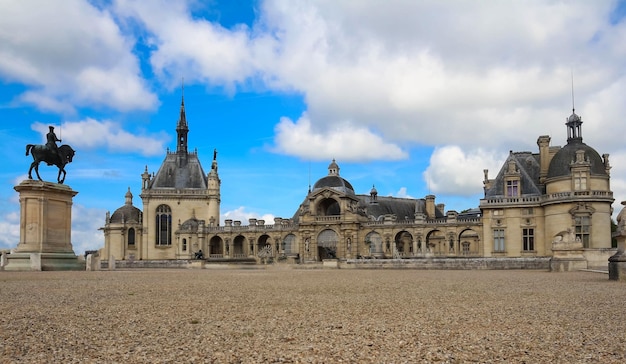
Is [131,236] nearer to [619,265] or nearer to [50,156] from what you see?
[50,156]

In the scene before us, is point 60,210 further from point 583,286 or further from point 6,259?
point 583,286

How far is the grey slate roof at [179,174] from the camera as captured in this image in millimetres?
81312

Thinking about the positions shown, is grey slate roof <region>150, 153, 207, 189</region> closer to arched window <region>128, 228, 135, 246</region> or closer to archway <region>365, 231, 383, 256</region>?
arched window <region>128, 228, 135, 246</region>

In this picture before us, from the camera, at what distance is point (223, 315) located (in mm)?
11266

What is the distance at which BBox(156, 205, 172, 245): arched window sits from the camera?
78.9 metres

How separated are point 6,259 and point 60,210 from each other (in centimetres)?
354

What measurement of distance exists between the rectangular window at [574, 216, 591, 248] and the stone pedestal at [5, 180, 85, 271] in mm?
36929

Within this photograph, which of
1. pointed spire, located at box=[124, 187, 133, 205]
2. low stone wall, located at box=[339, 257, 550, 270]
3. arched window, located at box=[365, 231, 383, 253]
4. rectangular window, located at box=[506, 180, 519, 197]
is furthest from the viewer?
pointed spire, located at box=[124, 187, 133, 205]

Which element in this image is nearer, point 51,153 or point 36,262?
point 36,262

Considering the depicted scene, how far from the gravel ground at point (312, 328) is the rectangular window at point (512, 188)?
3841 centimetres

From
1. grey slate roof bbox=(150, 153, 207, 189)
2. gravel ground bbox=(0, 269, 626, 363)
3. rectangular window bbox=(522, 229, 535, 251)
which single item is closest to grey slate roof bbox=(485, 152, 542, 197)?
rectangular window bbox=(522, 229, 535, 251)

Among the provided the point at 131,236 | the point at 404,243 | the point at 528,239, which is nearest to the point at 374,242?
the point at 404,243

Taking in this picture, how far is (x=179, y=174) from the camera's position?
82625mm

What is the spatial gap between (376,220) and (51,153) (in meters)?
40.6
